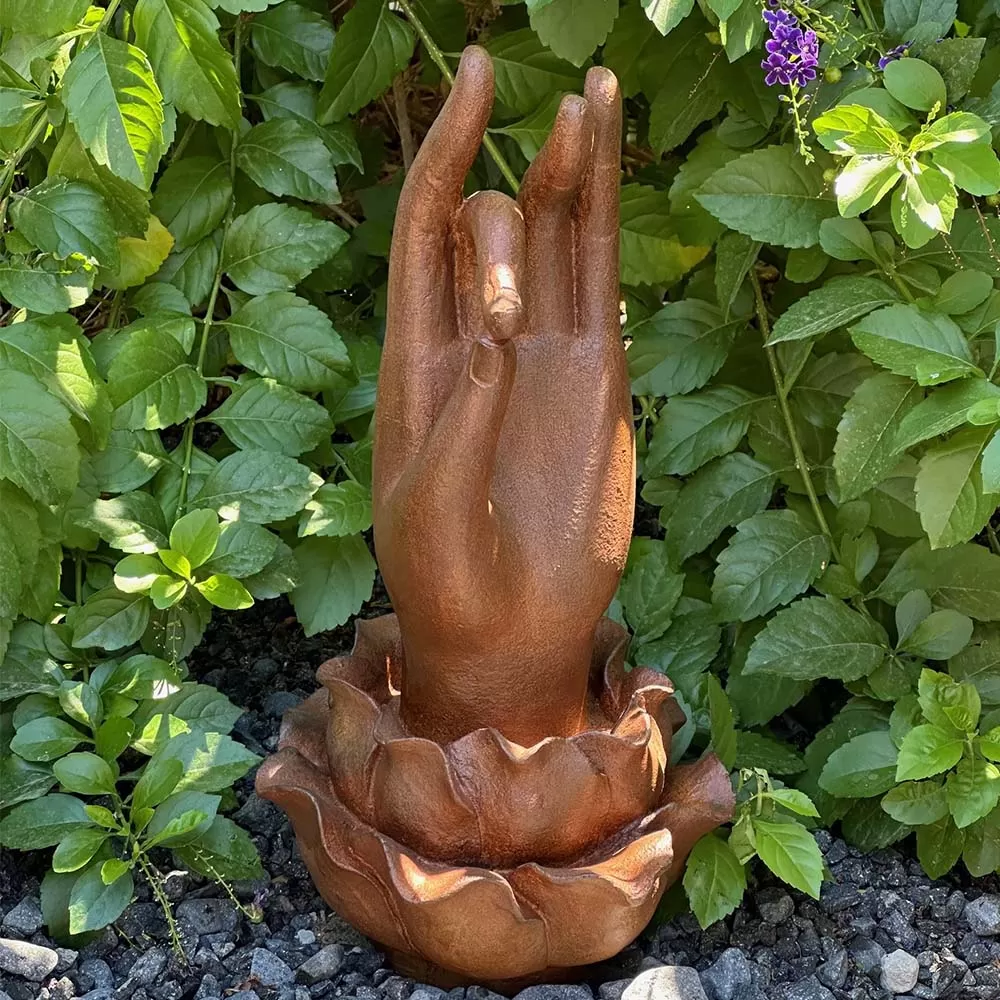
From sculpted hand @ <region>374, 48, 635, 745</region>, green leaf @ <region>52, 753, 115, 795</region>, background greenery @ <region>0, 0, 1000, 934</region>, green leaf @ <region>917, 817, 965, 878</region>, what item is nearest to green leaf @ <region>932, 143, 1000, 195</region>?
background greenery @ <region>0, 0, 1000, 934</region>

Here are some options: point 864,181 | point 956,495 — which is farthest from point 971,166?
point 956,495

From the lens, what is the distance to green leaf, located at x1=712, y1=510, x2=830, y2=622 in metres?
1.49

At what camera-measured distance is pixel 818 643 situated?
1.44 metres

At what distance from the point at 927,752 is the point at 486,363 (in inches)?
24.7

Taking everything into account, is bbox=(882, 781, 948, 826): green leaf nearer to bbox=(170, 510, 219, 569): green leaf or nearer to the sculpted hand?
the sculpted hand

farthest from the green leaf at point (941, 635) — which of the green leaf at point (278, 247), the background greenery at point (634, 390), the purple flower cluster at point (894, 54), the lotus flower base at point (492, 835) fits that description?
the green leaf at point (278, 247)

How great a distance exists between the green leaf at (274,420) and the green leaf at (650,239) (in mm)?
423

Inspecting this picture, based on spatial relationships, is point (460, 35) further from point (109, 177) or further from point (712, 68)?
point (109, 177)

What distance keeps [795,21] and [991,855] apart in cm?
89

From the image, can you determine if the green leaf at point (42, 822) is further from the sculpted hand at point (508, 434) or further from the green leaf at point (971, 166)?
the green leaf at point (971, 166)

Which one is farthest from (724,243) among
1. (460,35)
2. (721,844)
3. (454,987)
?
(454,987)

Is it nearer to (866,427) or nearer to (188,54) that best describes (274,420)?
(188,54)

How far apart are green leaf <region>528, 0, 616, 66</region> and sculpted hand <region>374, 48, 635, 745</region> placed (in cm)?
28

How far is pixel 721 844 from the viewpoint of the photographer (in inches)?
50.1
